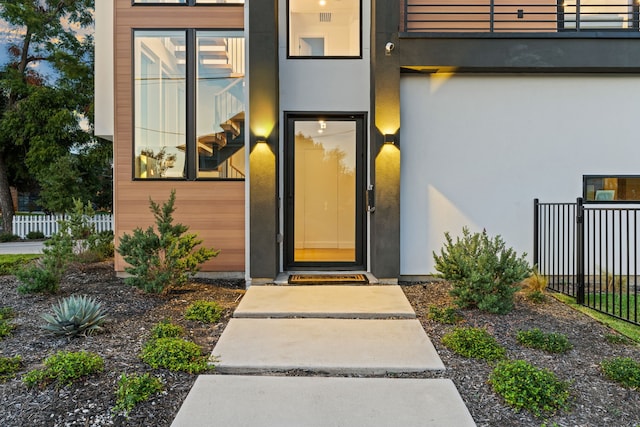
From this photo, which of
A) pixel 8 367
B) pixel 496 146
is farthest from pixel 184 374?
pixel 496 146

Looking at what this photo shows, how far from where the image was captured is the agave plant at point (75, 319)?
3.52m

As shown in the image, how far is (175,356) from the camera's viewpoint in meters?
3.03

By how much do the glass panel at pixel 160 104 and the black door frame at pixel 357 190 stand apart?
1747 mm

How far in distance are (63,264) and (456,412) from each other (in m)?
5.24

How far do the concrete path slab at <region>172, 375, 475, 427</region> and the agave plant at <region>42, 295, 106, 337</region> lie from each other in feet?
4.86

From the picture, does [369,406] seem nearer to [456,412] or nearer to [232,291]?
[456,412]

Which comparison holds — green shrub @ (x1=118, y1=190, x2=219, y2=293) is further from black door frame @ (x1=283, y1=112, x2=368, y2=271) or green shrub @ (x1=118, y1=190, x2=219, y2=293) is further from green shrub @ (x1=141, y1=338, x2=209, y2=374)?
green shrub @ (x1=141, y1=338, x2=209, y2=374)

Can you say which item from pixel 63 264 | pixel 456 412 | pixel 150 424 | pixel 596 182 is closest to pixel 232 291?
pixel 63 264

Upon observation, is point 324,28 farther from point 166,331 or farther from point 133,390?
point 133,390

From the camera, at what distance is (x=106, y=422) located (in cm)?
233

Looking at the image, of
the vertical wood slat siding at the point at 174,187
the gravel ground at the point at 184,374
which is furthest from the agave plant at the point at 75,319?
the vertical wood slat siding at the point at 174,187

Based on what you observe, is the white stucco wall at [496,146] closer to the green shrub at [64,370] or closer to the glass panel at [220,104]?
the glass panel at [220,104]

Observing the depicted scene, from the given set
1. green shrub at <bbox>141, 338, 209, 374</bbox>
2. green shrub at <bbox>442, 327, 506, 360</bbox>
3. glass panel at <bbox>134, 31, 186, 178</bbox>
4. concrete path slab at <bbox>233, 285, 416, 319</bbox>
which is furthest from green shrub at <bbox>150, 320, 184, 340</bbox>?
glass panel at <bbox>134, 31, 186, 178</bbox>

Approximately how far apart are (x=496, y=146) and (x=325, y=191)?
8.77 ft
